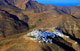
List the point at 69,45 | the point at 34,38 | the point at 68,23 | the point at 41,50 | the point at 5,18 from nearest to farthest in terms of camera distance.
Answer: the point at 41,50, the point at 34,38, the point at 69,45, the point at 68,23, the point at 5,18

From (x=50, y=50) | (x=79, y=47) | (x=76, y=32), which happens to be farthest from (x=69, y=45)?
(x=76, y=32)

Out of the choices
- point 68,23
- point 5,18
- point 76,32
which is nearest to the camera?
point 76,32

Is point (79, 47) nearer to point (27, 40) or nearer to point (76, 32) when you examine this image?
point (27, 40)

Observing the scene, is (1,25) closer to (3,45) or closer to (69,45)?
(3,45)

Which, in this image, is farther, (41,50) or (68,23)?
(68,23)

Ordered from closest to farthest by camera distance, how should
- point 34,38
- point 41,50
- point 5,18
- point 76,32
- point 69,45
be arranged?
1. point 41,50
2. point 34,38
3. point 69,45
4. point 76,32
5. point 5,18

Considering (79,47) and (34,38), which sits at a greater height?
(34,38)

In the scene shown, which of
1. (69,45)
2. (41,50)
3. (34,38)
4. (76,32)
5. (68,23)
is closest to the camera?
(41,50)

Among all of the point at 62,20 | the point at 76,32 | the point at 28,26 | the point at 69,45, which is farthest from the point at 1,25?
the point at 69,45

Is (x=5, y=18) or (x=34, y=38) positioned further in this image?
(x=5, y=18)
